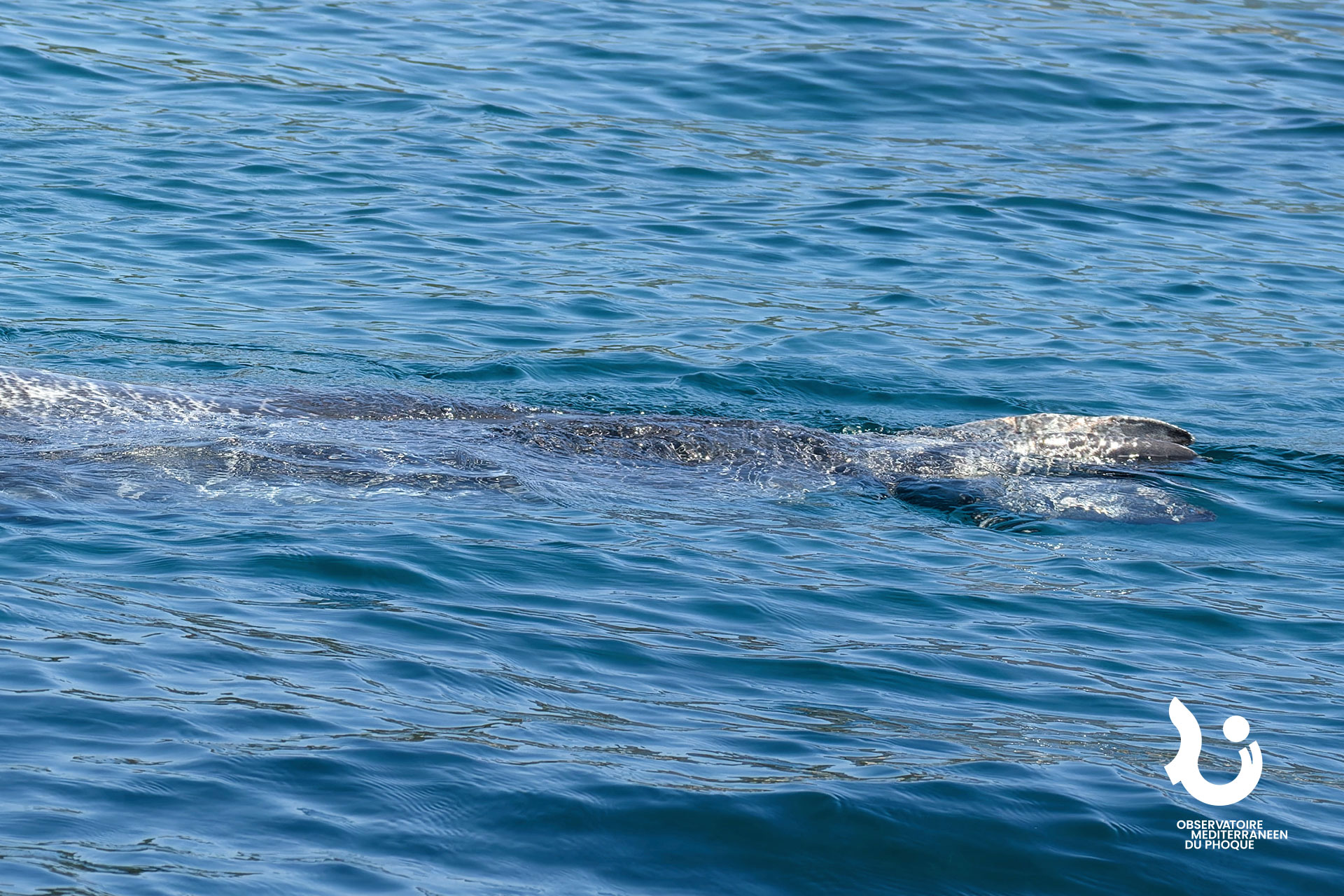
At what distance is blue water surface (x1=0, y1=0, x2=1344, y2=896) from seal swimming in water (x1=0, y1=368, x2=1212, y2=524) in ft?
0.80

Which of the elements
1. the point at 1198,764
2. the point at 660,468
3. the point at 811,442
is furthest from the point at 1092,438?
the point at 1198,764

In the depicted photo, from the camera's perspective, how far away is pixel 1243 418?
10.9m

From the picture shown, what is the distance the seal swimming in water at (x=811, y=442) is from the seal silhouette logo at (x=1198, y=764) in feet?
9.94

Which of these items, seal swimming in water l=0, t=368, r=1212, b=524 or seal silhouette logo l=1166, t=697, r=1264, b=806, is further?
seal swimming in water l=0, t=368, r=1212, b=524

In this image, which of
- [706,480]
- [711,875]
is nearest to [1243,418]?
[706,480]

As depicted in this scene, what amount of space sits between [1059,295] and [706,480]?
17.0 feet

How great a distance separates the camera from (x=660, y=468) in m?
9.34

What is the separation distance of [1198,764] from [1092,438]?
4.51 meters

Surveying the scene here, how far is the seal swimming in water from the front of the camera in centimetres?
911

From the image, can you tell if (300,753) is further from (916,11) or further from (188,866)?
(916,11)

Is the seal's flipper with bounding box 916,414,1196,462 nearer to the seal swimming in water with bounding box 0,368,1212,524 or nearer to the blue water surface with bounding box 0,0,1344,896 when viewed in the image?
the seal swimming in water with bounding box 0,368,1212,524

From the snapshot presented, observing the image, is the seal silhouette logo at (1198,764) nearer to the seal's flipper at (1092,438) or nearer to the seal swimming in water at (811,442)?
the seal swimming in water at (811,442)

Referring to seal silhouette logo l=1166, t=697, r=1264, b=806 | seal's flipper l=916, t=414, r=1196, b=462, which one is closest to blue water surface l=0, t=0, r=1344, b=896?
seal silhouette logo l=1166, t=697, r=1264, b=806

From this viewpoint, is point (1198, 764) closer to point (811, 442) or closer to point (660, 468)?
point (660, 468)
